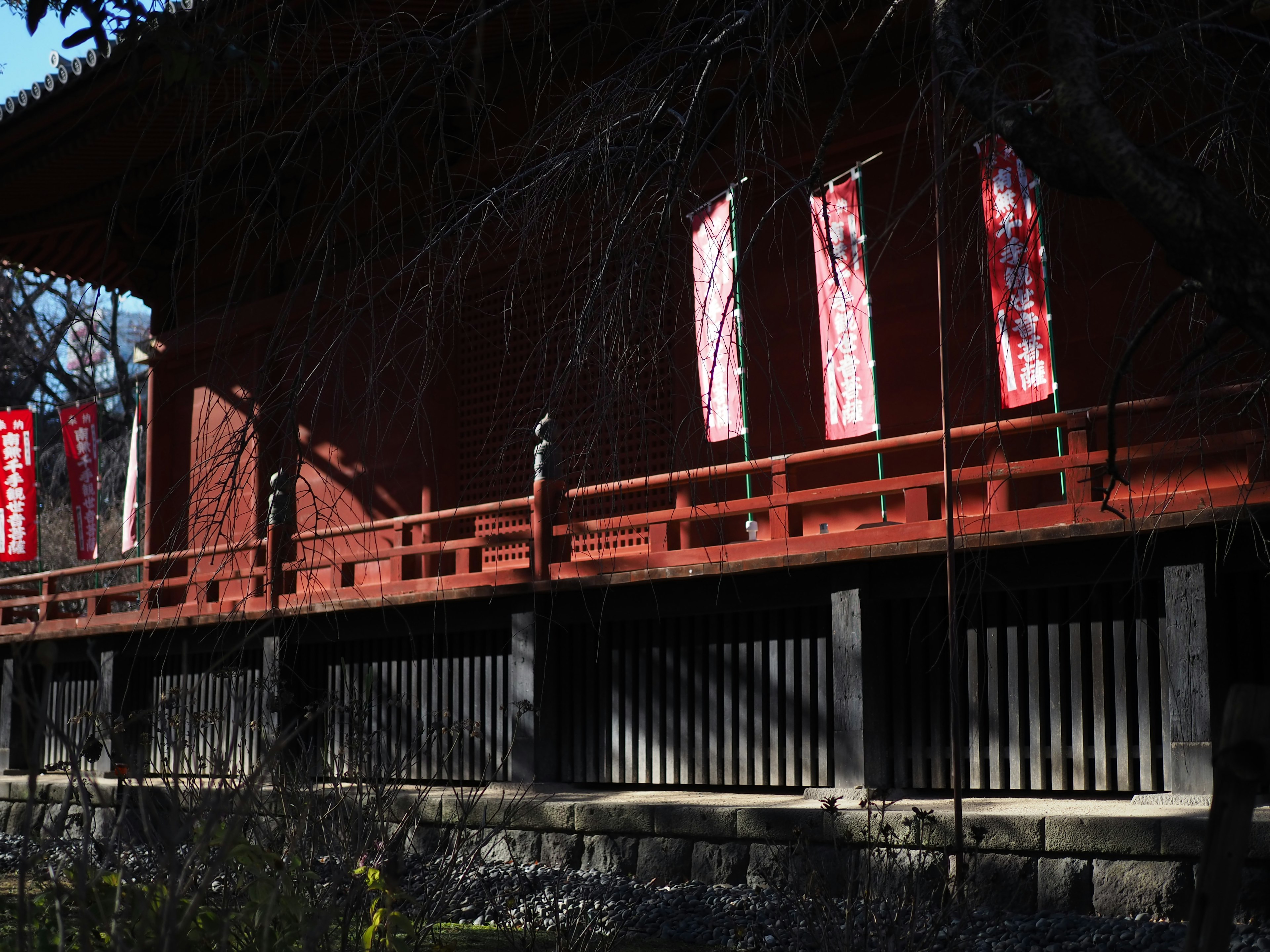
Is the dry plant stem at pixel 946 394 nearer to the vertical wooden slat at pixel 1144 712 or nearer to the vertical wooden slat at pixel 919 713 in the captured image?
the vertical wooden slat at pixel 919 713

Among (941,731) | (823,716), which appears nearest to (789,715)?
(823,716)

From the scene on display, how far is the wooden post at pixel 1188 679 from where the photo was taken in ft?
19.6

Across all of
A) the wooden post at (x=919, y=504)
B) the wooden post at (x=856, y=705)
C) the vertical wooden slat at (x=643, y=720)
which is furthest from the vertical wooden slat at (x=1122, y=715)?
the vertical wooden slat at (x=643, y=720)

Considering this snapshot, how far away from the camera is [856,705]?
7.11m

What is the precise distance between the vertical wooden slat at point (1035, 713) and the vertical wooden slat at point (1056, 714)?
0.05 meters

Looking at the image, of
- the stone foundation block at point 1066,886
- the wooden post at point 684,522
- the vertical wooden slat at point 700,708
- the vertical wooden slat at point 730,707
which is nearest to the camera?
the stone foundation block at point 1066,886

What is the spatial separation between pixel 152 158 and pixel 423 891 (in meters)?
7.56

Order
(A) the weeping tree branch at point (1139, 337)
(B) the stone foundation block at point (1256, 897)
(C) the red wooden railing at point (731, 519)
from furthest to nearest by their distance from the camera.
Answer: (C) the red wooden railing at point (731, 519) → (B) the stone foundation block at point (1256, 897) → (A) the weeping tree branch at point (1139, 337)

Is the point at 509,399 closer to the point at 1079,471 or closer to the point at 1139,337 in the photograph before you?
the point at 1079,471

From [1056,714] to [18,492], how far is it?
11.1m

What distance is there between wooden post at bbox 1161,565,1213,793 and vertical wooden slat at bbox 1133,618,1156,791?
0.14m

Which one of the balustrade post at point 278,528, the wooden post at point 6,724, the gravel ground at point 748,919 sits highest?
the balustrade post at point 278,528

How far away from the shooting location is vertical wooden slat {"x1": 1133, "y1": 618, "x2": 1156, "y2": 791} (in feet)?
20.6

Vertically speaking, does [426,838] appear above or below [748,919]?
above
